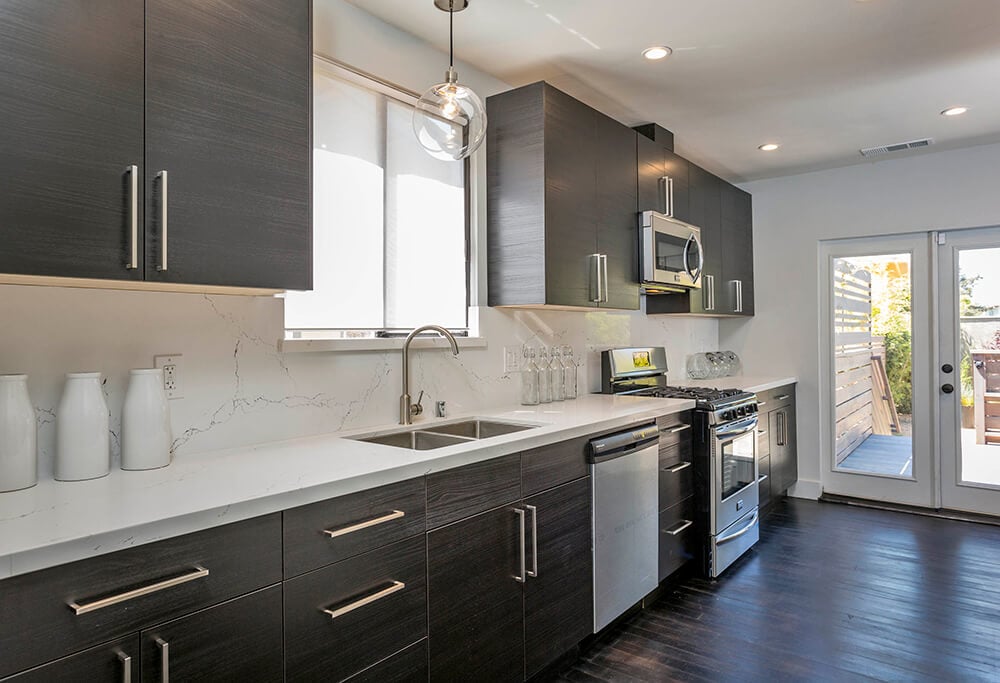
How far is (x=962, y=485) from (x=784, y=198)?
248 centimetres

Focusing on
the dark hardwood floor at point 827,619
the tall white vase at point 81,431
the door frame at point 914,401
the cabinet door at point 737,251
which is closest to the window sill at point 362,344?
the tall white vase at point 81,431

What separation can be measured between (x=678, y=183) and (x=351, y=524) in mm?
3137

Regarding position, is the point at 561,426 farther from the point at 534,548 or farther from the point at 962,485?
the point at 962,485

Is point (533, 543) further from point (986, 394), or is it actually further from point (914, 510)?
point (986, 394)

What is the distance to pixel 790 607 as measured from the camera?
9.53 feet

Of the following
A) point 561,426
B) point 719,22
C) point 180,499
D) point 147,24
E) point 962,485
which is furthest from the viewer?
point 962,485

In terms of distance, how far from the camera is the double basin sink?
2402mm

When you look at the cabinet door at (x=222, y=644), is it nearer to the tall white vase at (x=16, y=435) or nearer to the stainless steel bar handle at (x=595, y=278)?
the tall white vase at (x=16, y=435)

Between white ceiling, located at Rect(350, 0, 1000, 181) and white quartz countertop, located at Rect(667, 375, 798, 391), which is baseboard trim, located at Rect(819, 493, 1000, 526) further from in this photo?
white ceiling, located at Rect(350, 0, 1000, 181)

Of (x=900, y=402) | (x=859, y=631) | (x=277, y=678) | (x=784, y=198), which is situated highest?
(x=784, y=198)

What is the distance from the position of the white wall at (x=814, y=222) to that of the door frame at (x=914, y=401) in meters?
0.09

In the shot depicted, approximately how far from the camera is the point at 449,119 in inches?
81.7

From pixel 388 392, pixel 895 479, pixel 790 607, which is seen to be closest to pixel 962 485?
pixel 895 479

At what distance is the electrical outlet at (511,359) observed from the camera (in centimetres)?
312
